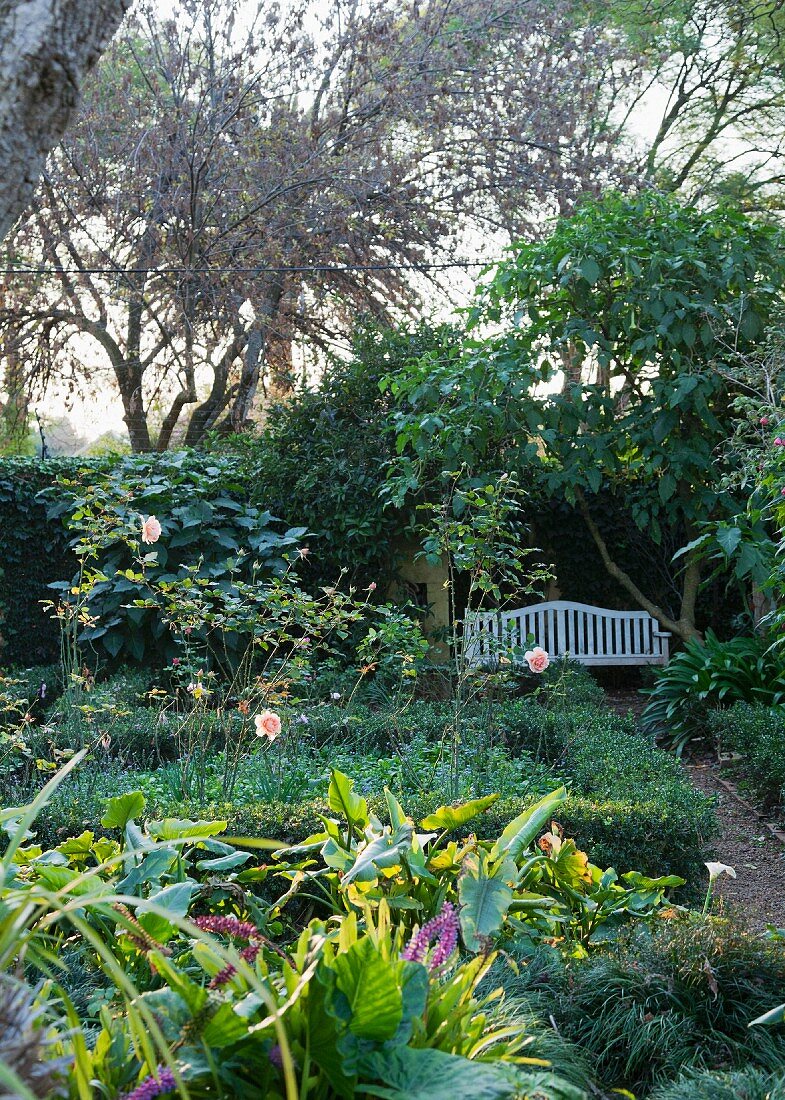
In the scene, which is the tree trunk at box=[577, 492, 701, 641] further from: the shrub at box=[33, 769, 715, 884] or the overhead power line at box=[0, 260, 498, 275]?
the overhead power line at box=[0, 260, 498, 275]

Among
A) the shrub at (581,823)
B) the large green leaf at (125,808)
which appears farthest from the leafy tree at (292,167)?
the large green leaf at (125,808)

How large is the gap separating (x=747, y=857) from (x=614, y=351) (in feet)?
15.6

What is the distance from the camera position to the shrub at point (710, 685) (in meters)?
6.50

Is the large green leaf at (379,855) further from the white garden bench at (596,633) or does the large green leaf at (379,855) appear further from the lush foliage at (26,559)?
the lush foliage at (26,559)

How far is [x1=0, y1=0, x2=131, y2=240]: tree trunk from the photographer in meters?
1.64

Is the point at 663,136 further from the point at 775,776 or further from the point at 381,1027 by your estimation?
the point at 381,1027

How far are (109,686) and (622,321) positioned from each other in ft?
15.2

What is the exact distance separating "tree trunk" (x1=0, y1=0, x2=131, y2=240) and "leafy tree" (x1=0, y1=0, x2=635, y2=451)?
999cm

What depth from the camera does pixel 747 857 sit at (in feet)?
14.2

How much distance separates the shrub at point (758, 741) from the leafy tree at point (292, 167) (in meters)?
7.32

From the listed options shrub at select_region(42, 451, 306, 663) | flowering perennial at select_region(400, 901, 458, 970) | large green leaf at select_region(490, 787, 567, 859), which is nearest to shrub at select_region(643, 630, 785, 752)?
shrub at select_region(42, 451, 306, 663)

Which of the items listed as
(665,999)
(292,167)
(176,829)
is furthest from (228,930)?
(292,167)

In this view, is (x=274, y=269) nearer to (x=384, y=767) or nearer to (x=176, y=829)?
(x=384, y=767)

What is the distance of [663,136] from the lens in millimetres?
15062
